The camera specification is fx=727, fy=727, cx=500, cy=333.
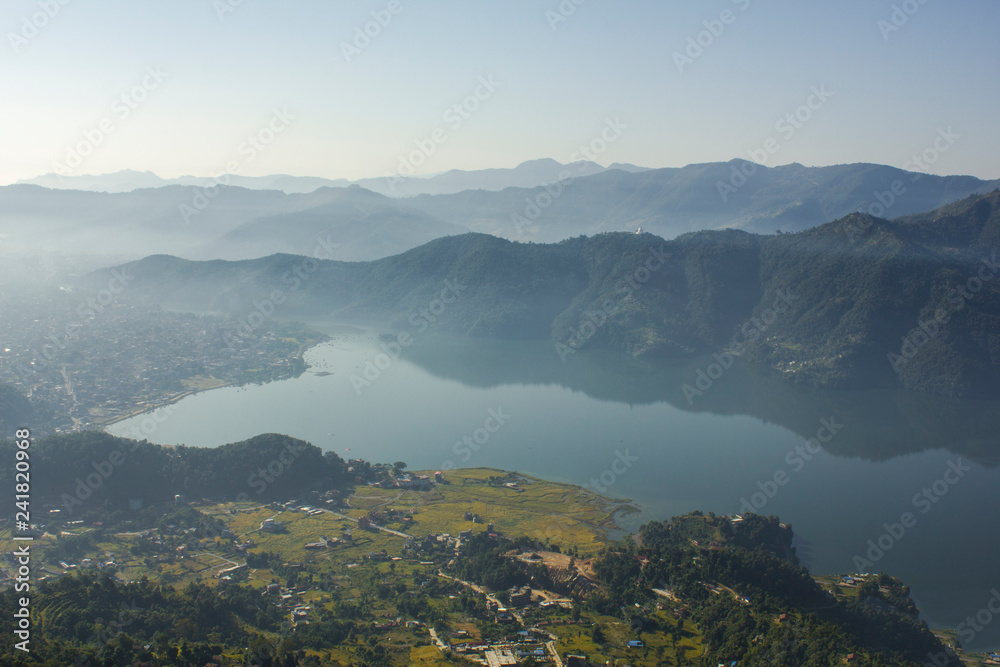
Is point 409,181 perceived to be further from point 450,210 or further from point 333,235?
point 333,235

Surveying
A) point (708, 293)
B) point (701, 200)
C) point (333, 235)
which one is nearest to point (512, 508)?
point (708, 293)

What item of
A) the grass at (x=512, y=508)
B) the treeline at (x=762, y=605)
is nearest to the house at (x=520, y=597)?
the treeline at (x=762, y=605)

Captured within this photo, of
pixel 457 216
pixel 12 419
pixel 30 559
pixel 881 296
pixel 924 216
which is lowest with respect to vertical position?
pixel 30 559

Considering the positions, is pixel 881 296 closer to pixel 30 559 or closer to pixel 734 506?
pixel 734 506

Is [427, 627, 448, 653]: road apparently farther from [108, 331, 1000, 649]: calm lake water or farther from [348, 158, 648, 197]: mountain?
[348, 158, 648, 197]: mountain

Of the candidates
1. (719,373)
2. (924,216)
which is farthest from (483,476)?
(924,216)

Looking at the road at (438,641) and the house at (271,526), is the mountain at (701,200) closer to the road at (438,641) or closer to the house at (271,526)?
the house at (271,526)
